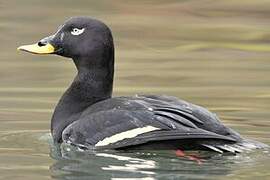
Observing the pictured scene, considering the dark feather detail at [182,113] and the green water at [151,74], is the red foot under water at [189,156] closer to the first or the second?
the green water at [151,74]

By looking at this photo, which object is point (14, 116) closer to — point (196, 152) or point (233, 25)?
point (196, 152)

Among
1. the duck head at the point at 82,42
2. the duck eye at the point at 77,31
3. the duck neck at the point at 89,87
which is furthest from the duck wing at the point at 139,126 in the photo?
the duck eye at the point at 77,31

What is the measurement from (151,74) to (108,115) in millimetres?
3599

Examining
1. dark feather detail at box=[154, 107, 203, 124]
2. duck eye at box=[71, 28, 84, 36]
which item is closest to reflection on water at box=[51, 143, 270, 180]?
dark feather detail at box=[154, 107, 203, 124]

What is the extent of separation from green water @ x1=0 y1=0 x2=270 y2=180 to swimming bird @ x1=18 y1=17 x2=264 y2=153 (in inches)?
4.0

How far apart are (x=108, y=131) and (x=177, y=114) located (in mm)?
476

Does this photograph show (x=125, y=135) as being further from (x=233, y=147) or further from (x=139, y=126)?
(x=233, y=147)

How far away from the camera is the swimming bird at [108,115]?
27.1 ft

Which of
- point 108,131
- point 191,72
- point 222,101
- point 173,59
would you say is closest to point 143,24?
point 173,59

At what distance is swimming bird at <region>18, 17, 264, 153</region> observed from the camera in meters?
8.27

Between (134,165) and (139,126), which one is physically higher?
(139,126)

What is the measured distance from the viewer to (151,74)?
39.9 feet

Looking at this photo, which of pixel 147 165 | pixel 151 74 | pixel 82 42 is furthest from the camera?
pixel 151 74

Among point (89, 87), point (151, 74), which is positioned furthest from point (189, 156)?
point (151, 74)
